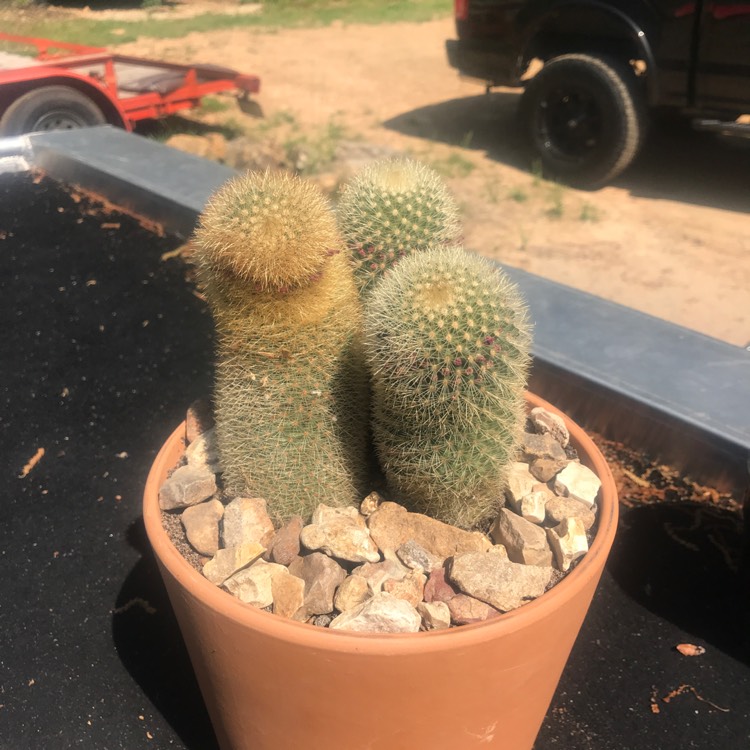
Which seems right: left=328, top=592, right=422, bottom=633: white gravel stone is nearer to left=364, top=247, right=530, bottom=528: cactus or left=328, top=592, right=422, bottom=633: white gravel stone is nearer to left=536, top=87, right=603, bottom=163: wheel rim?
left=364, top=247, right=530, bottom=528: cactus

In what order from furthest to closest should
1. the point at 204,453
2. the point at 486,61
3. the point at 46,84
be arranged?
1. the point at 486,61
2. the point at 46,84
3. the point at 204,453

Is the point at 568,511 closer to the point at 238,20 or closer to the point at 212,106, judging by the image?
the point at 212,106

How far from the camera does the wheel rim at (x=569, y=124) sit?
572 centimetres

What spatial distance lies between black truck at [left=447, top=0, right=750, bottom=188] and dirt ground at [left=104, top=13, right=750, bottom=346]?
1.25 feet

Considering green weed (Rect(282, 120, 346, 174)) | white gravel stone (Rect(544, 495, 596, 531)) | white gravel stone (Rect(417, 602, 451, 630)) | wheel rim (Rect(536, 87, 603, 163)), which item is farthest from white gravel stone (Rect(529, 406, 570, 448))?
green weed (Rect(282, 120, 346, 174))

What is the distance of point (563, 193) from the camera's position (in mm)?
5738

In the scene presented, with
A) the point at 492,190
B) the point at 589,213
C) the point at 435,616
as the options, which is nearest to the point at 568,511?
the point at 435,616

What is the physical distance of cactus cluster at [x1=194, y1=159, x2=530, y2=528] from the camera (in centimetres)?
139

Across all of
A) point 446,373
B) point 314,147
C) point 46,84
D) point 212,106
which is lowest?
point 314,147

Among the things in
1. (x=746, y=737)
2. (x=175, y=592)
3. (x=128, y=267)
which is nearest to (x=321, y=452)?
(x=175, y=592)

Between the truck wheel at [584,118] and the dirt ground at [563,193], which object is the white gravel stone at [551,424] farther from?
the truck wheel at [584,118]

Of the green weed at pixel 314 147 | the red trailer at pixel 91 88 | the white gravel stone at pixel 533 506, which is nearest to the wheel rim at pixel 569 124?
the green weed at pixel 314 147

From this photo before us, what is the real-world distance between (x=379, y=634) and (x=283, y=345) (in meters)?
0.59

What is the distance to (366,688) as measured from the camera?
4.16 ft
